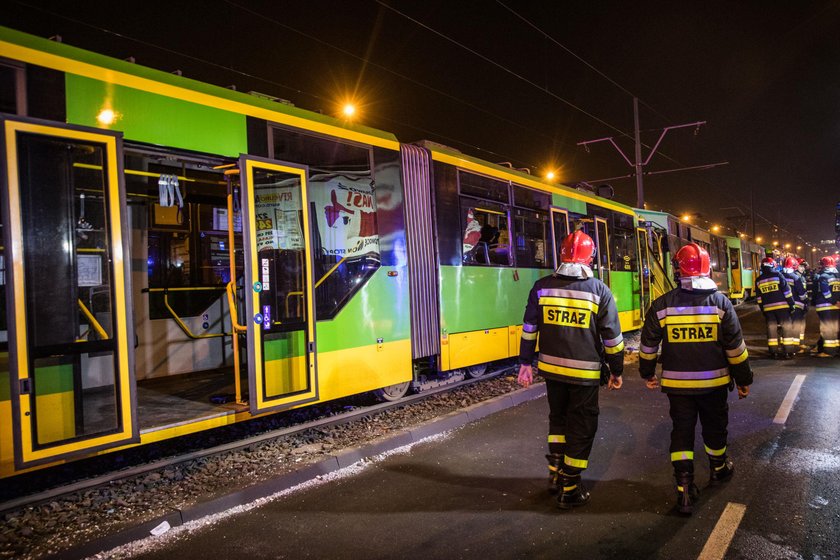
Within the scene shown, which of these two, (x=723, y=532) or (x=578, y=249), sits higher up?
(x=578, y=249)

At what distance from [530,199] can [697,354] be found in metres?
5.21

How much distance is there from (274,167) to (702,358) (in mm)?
4080

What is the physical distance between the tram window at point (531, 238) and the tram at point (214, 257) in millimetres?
43

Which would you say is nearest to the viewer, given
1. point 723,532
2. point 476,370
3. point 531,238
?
point 723,532

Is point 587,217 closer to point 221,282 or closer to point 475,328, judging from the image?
point 475,328

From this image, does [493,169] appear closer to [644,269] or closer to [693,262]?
[693,262]

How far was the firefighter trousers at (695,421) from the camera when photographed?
379cm

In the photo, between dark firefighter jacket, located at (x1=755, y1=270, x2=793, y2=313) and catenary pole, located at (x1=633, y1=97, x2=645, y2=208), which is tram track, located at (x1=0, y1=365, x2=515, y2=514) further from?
catenary pole, located at (x1=633, y1=97, x2=645, y2=208)

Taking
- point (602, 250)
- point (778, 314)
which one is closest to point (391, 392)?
point (602, 250)

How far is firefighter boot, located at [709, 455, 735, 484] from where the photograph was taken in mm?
4098

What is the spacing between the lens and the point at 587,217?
10742mm

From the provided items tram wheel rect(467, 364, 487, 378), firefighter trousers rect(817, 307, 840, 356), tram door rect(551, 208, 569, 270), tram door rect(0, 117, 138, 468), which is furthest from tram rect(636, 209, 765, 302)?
tram door rect(0, 117, 138, 468)

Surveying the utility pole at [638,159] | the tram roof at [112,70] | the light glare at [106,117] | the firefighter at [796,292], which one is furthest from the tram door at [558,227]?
the utility pole at [638,159]

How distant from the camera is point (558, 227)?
31.2 ft
